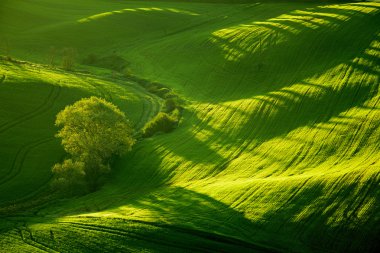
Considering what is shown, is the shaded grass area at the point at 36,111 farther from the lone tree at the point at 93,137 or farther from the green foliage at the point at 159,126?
the green foliage at the point at 159,126

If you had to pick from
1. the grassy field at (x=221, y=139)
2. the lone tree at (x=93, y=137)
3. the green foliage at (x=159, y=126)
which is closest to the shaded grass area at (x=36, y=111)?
the grassy field at (x=221, y=139)

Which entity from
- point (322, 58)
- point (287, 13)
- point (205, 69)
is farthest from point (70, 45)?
point (322, 58)

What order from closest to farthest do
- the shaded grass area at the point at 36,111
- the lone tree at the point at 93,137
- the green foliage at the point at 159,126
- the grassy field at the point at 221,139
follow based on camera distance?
the grassy field at the point at 221,139
the shaded grass area at the point at 36,111
the lone tree at the point at 93,137
the green foliage at the point at 159,126

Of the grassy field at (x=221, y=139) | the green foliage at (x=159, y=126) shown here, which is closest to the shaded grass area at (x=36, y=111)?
the grassy field at (x=221, y=139)

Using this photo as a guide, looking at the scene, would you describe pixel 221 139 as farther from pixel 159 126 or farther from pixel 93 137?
pixel 93 137

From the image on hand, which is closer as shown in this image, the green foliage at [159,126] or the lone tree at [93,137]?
the lone tree at [93,137]

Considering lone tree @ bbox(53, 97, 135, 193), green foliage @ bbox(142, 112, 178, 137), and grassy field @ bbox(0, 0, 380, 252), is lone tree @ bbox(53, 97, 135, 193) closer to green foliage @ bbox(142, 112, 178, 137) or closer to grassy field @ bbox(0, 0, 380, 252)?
grassy field @ bbox(0, 0, 380, 252)

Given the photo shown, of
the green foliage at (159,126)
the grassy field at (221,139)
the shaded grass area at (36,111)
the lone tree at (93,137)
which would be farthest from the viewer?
the green foliage at (159,126)
